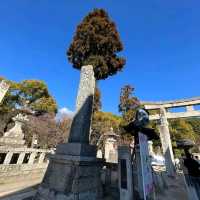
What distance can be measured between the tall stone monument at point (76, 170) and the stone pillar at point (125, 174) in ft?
2.28

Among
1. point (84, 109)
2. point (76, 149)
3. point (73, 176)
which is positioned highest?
point (84, 109)

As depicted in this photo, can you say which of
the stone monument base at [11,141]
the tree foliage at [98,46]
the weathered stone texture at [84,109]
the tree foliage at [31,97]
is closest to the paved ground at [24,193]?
the weathered stone texture at [84,109]

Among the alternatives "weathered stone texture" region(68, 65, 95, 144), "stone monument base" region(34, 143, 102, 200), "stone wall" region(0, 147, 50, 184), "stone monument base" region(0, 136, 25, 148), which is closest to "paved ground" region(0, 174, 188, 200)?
"stone wall" region(0, 147, 50, 184)

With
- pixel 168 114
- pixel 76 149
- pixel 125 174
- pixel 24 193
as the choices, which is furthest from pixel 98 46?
pixel 168 114

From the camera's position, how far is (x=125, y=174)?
388 cm

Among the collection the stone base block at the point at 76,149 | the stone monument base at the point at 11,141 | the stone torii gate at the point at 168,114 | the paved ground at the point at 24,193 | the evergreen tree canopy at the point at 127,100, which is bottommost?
the paved ground at the point at 24,193

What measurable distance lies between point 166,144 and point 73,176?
32.1ft

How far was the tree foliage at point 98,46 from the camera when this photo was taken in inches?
236

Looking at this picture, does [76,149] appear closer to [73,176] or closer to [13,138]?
[73,176]

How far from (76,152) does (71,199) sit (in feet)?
3.53

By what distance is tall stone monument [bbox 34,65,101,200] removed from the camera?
11.5 ft

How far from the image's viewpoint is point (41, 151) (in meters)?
8.89

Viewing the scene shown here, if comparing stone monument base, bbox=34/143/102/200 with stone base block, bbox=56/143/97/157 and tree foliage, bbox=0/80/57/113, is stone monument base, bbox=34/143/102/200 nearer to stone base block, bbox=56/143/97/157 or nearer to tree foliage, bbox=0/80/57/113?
stone base block, bbox=56/143/97/157

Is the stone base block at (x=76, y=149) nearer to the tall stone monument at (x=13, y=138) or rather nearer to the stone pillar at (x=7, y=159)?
the stone pillar at (x=7, y=159)
